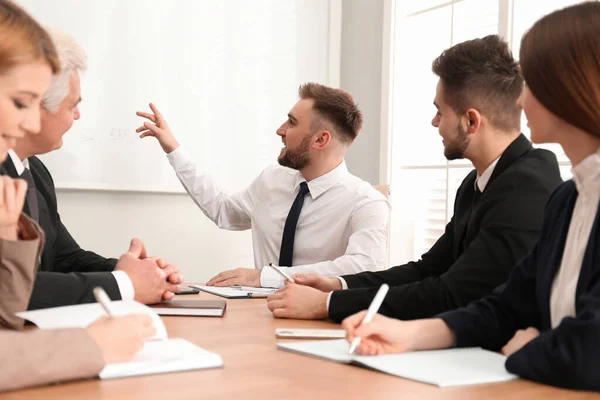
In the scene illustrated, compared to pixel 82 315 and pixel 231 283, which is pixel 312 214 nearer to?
pixel 231 283

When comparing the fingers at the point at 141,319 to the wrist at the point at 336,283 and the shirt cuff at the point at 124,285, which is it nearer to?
the shirt cuff at the point at 124,285

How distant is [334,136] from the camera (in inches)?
128

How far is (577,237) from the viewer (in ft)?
4.28

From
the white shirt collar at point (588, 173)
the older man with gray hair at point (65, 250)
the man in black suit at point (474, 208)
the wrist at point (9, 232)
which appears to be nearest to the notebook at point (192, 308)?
the older man with gray hair at point (65, 250)

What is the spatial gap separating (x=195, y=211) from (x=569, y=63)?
110 inches

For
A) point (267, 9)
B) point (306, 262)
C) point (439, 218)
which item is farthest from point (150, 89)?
point (439, 218)

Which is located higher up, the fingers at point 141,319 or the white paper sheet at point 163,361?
the fingers at point 141,319

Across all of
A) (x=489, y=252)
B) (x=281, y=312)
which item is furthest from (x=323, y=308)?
(x=489, y=252)

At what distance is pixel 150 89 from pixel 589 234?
2791 millimetres

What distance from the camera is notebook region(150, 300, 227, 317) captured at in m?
1.77

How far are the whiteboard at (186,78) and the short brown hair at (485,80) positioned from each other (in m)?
1.93

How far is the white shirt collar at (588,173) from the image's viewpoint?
129cm

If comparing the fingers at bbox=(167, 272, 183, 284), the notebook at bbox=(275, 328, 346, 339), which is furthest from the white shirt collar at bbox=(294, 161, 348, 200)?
the notebook at bbox=(275, 328, 346, 339)

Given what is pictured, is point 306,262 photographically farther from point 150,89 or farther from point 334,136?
point 150,89
